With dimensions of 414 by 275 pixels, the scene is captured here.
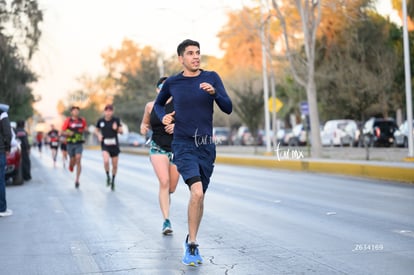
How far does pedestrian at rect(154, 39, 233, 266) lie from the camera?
7602 mm

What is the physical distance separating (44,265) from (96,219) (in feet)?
12.9

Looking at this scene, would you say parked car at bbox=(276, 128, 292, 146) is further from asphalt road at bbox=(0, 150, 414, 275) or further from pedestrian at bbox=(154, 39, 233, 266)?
pedestrian at bbox=(154, 39, 233, 266)

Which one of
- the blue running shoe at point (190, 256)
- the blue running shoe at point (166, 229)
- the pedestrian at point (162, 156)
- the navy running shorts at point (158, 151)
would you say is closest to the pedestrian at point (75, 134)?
the pedestrian at point (162, 156)

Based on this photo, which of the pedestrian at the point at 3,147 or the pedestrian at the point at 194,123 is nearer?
the pedestrian at the point at 194,123

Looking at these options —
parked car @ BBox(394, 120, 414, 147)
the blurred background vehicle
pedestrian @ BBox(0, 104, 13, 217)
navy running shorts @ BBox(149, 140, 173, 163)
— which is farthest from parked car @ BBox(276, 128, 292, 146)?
navy running shorts @ BBox(149, 140, 173, 163)

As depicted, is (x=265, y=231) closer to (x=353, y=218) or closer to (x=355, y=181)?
(x=353, y=218)

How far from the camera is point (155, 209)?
42.8 feet

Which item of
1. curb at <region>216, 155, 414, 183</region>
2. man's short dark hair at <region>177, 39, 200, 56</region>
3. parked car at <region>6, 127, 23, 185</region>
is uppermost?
man's short dark hair at <region>177, 39, 200, 56</region>

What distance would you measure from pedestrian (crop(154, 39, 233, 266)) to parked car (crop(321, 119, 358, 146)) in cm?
3712

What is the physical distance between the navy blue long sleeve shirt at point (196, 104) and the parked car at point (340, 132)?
122 ft

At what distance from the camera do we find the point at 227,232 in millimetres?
9812

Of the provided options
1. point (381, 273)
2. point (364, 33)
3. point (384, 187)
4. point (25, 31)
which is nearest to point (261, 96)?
point (364, 33)

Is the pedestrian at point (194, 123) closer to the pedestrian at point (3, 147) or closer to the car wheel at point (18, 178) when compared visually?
the pedestrian at point (3, 147)

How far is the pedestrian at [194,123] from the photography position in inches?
299
